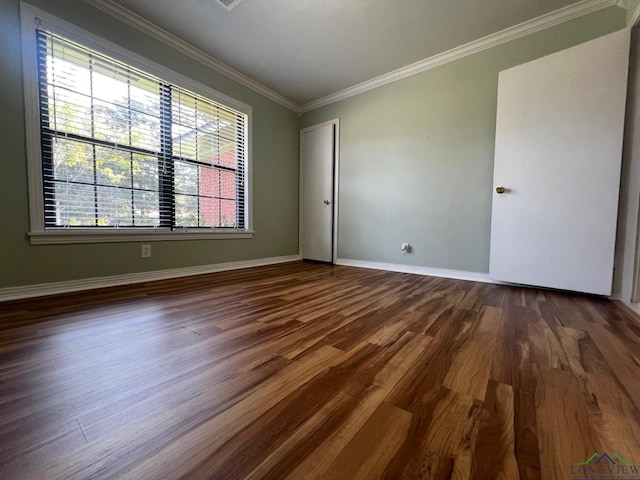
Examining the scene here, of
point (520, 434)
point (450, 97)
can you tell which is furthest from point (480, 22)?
point (520, 434)

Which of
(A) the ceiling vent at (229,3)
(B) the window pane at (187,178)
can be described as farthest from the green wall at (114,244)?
(A) the ceiling vent at (229,3)

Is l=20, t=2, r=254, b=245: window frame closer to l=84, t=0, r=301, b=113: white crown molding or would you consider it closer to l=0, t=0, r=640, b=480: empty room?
l=0, t=0, r=640, b=480: empty room

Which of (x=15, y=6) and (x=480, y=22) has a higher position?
(x=480, y=22)

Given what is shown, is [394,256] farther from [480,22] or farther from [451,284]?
[480,22]

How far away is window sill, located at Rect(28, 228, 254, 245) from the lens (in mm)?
1837

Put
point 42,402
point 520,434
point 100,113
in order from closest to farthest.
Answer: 1. point 520,434
2. point 42,402
3. point 100,113

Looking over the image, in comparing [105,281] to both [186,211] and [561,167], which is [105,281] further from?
[561,167]

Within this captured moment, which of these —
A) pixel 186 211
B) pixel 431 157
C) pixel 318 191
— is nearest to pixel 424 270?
pixel 431 157

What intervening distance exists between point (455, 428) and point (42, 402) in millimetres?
1194

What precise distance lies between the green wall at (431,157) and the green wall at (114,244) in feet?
3.09

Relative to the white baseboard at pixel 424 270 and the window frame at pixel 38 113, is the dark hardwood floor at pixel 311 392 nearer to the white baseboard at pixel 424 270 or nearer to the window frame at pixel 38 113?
the window frame at pixel 38 113

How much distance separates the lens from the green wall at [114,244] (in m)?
1.68

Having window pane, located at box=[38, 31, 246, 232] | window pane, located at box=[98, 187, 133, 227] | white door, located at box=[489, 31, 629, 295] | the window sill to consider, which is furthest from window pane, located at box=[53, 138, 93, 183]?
white door, located at box=[489, 31, 629, 295]

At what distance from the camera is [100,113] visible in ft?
6.71
